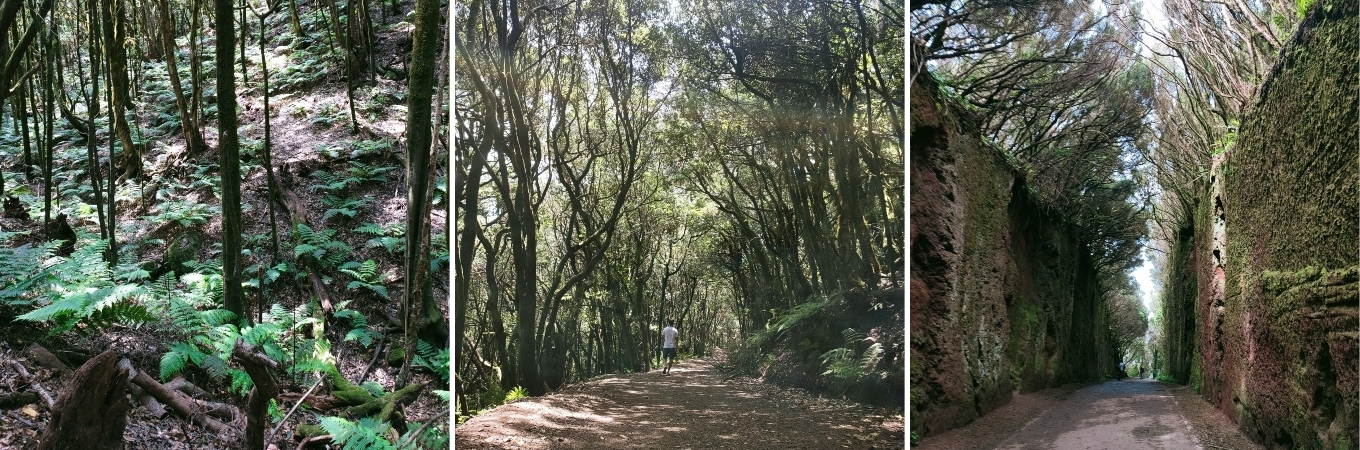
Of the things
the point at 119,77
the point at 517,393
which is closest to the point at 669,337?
the point at 517,393

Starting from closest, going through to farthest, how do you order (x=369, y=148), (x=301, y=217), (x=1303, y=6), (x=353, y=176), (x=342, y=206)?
(x=1303, y=6) < (x=301, y=217) < (x=342, y=206) < (x=353, y=176) < (x=369, y=148)

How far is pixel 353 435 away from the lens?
2.99 metres

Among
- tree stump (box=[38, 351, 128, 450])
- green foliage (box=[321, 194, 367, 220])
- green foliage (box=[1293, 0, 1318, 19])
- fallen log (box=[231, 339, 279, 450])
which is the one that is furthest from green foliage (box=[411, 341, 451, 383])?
green foliage (box=[1293, 0, 1318, 19])

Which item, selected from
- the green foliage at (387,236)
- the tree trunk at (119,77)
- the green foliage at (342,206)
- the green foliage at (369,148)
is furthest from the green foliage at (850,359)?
the green foliage at (369,148)

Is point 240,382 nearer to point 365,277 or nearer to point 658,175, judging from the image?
point 365,277

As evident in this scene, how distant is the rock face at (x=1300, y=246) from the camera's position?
313 cm

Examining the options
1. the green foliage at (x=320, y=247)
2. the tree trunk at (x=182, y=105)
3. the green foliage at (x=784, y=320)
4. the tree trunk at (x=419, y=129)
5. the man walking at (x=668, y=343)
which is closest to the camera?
the green foliage at (x=784, y=320)

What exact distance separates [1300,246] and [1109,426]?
1.54m

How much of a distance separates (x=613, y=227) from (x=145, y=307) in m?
2.65

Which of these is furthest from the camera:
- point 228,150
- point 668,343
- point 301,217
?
point 301,217

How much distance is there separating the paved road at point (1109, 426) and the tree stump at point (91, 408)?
4.69m

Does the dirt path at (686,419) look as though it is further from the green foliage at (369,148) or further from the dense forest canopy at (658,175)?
the green foliage at (369,148)

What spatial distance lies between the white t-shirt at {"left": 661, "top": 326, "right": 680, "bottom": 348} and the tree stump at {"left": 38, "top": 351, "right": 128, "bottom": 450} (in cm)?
210

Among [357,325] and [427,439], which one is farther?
[357,325]
